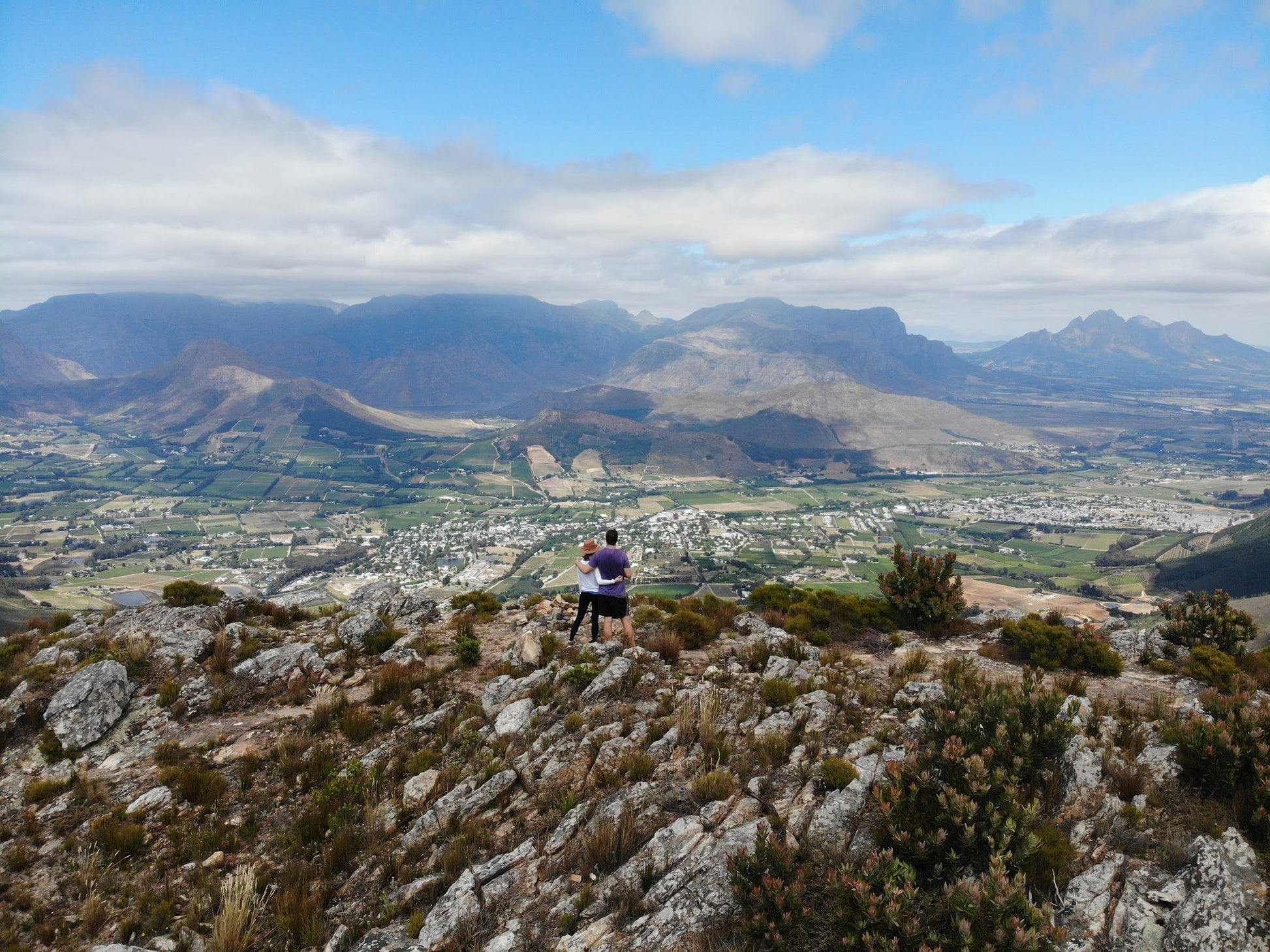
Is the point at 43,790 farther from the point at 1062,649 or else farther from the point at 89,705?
the point at 1062,649

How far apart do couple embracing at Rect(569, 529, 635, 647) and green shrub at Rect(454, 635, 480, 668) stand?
256 cm

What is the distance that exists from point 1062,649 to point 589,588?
38.4 feet

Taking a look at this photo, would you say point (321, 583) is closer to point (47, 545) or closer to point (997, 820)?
point (47, 545)

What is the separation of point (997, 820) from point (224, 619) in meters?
19.7

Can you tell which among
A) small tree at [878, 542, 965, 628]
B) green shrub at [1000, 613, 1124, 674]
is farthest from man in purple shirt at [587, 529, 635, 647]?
green shrub at [1000, 613, 1124, 674]

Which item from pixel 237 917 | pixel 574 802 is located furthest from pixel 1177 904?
pixel 237 917

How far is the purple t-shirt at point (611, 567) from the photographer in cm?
1335

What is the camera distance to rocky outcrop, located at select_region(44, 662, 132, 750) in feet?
36.3

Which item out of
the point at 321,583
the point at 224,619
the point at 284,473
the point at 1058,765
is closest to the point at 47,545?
the point at 321,583

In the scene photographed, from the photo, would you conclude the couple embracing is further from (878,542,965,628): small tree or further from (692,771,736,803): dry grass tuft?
(878,542,965,628): small tree

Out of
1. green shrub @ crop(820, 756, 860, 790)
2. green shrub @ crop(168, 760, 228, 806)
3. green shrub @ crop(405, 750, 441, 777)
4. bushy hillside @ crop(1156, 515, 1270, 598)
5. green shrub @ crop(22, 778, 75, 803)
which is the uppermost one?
green shrub @ crop(820, 756, 860, 790)

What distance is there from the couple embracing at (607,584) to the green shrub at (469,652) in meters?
2.56

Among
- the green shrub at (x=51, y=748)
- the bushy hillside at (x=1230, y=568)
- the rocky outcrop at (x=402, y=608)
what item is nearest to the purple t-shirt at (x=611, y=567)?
the rocky outcrop at (x=402, y=608)

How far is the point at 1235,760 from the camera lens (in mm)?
6215
